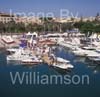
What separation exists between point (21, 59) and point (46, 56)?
0.40 meters

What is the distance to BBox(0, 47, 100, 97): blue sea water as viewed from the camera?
4.15 m

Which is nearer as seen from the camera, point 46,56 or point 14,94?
point 14,94

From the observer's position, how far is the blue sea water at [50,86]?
13.6 feet

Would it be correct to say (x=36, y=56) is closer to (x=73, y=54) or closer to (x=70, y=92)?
(x=73, y=54)

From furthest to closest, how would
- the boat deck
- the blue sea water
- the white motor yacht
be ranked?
the boat deck → the white motor yacht → the blue sea water

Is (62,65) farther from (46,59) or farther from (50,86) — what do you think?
(50,86)

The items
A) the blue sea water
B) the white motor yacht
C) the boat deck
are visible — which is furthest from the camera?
the boat deck

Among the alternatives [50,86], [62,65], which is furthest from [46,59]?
[50,86]

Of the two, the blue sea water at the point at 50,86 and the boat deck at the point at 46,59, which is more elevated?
the boat deck at the point at 46,59

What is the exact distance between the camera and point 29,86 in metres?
4.53

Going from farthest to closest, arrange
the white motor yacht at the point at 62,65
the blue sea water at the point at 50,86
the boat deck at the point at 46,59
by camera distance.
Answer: the boat deck at the point at 46,59 → the white motor yacht at the point at 62,65 → the blue sea water at the point at 50,86

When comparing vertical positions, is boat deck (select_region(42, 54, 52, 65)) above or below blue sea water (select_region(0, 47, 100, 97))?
above

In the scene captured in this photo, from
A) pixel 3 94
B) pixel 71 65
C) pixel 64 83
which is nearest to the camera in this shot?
pixel 3 94

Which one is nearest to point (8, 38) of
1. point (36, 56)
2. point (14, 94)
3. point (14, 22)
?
point (14, 22)
